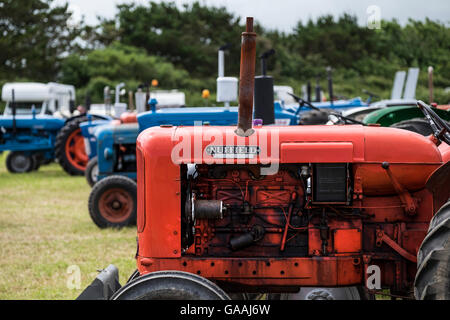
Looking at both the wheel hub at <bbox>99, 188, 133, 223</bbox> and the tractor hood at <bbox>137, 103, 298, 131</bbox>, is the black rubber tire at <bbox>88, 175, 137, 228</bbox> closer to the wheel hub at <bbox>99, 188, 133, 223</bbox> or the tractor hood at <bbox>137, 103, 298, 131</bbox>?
the wheel hub at <bbox>99, 188, 133, 223</bbox>

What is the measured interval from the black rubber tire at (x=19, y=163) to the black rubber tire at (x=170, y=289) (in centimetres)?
1279

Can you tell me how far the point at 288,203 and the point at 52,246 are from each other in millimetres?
3957

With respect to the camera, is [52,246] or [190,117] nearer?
[190,117]

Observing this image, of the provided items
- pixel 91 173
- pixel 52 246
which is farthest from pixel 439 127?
pixel 91 173

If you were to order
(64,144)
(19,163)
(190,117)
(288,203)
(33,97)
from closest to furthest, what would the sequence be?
(288,203), (190,117), (64,144), (19,163), (33,97)

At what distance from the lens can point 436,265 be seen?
8.99 feet

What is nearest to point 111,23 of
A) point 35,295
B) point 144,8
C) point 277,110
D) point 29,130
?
point 144,8

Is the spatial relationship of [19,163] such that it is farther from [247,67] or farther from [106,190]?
[247,67]

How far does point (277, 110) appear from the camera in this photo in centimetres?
728

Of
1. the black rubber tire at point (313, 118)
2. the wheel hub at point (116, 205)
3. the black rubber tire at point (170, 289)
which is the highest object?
the black rubber tire at point (313, 118)

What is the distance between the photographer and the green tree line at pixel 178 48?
31062 mm

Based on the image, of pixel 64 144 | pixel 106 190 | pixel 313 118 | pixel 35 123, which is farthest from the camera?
pixel 35 123

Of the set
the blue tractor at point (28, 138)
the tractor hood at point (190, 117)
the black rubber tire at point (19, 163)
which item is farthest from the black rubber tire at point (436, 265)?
the black rubber tire at point (19, 163)

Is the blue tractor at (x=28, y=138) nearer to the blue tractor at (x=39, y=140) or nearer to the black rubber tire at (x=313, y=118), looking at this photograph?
the blue tractor at (x=39, y=140)
